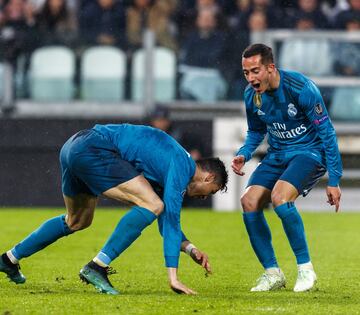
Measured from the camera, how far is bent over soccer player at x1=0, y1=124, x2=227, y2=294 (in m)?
8.48

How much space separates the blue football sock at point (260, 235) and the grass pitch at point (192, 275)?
28cm

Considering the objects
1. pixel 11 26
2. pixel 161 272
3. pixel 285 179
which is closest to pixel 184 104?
pixel 11 26

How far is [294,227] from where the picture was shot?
944cm

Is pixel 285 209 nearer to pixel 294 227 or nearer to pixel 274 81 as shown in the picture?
pixel 294 227

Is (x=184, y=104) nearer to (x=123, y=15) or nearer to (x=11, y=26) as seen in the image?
(x=123, y=15)

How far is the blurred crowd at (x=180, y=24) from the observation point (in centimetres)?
1917

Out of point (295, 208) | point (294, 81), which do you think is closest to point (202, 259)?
point (295, 208)

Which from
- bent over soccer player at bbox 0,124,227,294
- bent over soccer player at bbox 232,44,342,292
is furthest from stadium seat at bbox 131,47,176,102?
bent over soccer player at bbox 0,124,227,294

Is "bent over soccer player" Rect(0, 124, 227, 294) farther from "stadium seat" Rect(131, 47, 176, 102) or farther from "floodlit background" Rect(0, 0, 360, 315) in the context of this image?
"stadium seat" Rect(131, 47, 176, 102)

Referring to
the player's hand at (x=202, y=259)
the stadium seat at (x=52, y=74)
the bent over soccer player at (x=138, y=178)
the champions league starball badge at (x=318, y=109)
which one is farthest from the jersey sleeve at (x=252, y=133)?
the stadium seat at (x=52, y=74)

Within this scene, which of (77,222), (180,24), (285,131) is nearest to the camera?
(77,222)

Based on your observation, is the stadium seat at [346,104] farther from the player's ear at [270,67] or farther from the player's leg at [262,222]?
the player's ear at [270,67]

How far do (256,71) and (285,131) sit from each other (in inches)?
25.8

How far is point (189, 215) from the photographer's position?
18.4 meters
